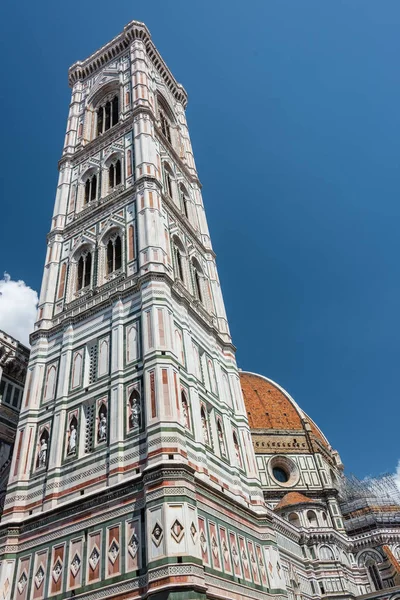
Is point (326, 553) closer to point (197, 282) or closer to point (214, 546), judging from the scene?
point (197, 282)

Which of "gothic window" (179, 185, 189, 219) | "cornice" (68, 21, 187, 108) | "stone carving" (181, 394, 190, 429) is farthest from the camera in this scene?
"cornice" (68, 21, 187, 108)

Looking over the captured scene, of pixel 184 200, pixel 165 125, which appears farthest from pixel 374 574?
pixel 165 125

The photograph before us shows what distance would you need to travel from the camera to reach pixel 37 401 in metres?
16.0

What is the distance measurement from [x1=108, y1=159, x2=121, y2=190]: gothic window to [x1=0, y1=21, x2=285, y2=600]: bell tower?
74 millimetres

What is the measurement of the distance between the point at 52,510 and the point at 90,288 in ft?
27.0

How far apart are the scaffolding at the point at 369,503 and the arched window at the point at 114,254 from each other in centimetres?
3053

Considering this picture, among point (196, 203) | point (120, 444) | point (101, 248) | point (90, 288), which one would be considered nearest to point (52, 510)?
point (120, 444)

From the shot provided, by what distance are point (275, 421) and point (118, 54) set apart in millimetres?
36017

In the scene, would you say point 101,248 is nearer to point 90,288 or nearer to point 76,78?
point 90,288

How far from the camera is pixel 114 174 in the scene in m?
23.1

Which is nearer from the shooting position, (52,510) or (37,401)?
(52,510)

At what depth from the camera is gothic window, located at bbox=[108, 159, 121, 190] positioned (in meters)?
22.7

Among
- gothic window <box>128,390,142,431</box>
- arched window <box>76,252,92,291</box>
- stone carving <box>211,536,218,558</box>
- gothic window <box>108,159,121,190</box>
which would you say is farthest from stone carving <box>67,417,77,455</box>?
gothic window <box>108,159,121,190</box>

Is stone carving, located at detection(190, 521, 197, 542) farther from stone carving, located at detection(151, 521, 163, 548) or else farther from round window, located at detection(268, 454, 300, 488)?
round window, located at detection(268, 454, 300, 488)
